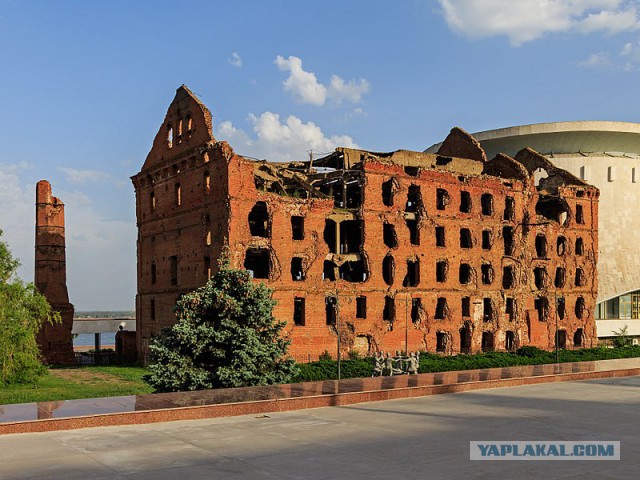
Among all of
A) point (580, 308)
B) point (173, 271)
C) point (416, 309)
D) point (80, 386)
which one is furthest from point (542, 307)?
point (80, 386)

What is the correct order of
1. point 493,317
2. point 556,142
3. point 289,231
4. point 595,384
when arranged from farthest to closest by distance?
point 556,142 < point 493,317 < point 289,231 < point 595,384

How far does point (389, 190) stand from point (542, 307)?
14.4m

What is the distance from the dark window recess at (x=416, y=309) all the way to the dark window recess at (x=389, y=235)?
3451mm

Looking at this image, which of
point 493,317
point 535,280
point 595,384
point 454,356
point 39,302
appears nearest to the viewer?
point 595,384

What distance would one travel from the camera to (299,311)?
1443 inches

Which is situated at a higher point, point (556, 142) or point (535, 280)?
point (556, 142)

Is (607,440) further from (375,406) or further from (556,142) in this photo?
(556,142)

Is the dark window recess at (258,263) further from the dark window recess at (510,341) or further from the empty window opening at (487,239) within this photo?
the dark window recess at (510,341)

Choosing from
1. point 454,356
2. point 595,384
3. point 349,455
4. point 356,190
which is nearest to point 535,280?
point 454,356

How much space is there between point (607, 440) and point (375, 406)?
6165 millimetres

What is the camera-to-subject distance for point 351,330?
37.1 m

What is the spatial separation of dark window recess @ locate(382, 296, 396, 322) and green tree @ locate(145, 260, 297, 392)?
15.4 m

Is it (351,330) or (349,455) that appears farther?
(351,330)

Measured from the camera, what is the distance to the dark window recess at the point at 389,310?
127 ft
